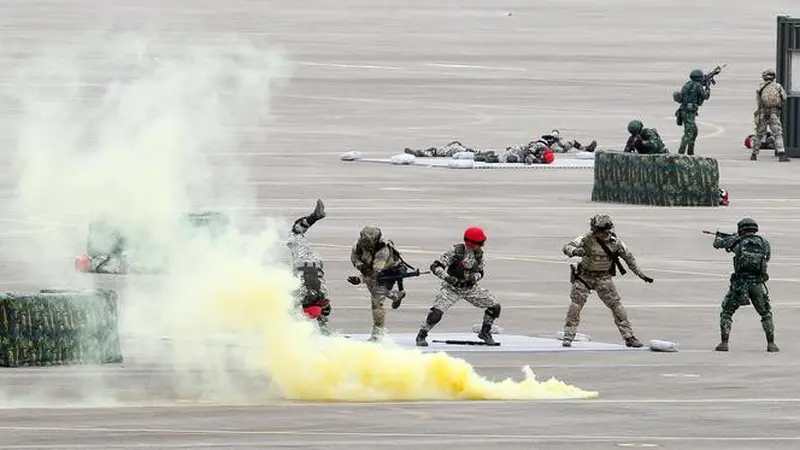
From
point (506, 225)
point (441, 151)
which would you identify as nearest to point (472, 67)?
point (441, 151)

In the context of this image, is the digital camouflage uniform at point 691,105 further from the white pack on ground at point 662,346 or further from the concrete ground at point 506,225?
the white pack on ground at point 662,346

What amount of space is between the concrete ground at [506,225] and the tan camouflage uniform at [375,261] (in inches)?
63.4

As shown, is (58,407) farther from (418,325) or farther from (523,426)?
(418,325)

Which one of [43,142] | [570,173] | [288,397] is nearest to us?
[288,397]

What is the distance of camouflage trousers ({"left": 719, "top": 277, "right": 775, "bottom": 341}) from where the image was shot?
3162 centimetres

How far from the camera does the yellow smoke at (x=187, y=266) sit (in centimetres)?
2812

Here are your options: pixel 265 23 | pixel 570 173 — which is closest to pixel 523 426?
pixel 570 173

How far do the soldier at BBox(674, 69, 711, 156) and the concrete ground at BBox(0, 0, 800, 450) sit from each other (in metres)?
1.30

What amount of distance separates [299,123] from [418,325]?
1675 inches

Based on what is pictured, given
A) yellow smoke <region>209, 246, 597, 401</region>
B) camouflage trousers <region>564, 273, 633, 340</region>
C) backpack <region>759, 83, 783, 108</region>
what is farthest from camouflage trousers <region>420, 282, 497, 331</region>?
backpack <region>759, 83, 783, 108</region>

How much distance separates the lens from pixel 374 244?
31266 mm

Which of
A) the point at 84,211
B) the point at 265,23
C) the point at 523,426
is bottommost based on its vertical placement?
the point at 523,426

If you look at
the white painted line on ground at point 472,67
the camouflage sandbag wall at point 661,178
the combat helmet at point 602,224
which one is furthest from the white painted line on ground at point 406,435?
the white painted line on ground at point 472,67

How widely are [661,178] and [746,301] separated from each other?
20856mm
